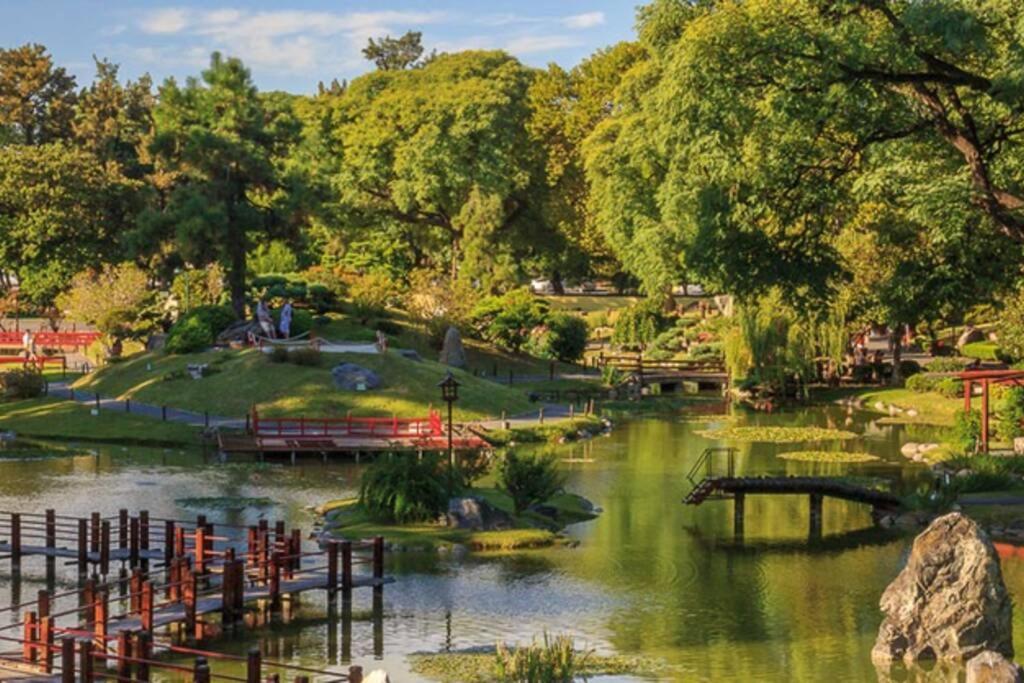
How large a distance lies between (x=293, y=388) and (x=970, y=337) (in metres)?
51.5

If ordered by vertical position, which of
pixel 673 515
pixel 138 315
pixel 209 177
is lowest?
pixel 673 515

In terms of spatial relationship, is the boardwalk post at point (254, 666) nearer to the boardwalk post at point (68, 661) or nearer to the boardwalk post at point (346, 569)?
the boardwalk post at point (68, 661)

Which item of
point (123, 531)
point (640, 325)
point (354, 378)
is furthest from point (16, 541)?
point (640, 325)

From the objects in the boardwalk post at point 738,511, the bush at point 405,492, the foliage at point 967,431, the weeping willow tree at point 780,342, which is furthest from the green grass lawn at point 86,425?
the weeping willow tree at point 780,342

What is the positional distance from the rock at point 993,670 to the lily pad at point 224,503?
28.4 meters

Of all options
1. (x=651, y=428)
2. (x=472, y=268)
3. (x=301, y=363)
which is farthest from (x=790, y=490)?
(x=472, y=268)

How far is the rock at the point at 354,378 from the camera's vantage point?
7425 cm

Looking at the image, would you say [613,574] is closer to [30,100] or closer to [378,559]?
[378,559]

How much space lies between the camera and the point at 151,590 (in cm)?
3288

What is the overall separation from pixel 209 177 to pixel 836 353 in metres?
34.4

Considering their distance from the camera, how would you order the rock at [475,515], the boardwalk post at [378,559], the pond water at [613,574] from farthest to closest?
the rock at [475,515] < the boardwalk post at [378,559] < the pond water at [613,574]

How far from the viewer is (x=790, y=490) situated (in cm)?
5041

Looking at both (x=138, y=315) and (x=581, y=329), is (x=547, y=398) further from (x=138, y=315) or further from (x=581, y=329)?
(x=138, y=315)

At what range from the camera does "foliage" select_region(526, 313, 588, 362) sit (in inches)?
3957
